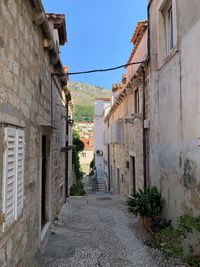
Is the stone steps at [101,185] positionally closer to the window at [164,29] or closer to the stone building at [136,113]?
the stone building at [136,113]

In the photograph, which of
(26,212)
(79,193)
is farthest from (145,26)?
(79,193)

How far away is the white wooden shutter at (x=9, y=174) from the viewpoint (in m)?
3.01

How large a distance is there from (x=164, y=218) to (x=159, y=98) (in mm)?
2836

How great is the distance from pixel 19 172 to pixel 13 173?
1.04ft

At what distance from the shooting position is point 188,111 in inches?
200

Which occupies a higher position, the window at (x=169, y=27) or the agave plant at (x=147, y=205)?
the window at (x=169, y=27)

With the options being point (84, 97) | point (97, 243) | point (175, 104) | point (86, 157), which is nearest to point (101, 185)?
point (97, 243)

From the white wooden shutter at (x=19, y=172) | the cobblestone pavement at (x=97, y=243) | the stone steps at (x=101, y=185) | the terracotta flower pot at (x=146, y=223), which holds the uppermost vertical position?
the white wooden shutter at (x=19, y=172)

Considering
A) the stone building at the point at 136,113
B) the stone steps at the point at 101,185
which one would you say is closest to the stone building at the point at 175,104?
the stone building at the point at 136,113

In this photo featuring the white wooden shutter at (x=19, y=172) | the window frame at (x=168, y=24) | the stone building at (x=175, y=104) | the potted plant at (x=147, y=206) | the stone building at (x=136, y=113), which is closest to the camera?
the white wooden shutter at (x=19, y=172)

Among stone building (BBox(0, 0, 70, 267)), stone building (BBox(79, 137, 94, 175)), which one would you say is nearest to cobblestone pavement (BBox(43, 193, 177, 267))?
stone building (BBox(0, 0, 70, 267))

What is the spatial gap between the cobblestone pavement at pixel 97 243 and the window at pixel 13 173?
7.29ft

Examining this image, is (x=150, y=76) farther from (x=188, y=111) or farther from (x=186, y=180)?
(x=186, y=180)

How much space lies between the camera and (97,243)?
6352 millimetres
